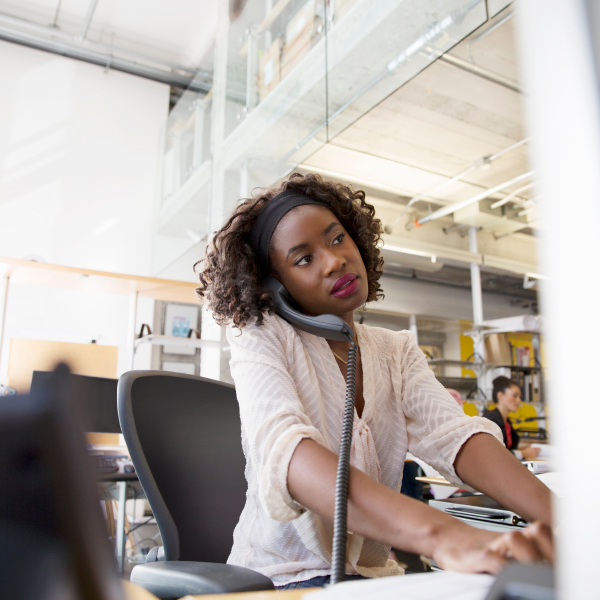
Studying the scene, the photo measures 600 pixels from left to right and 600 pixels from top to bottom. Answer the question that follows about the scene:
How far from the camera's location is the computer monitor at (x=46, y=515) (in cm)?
26

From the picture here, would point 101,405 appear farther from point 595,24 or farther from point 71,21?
point 71,21

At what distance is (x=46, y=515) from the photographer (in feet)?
0.84

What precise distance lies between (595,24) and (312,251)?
0.69 metres

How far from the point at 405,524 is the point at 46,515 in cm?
37

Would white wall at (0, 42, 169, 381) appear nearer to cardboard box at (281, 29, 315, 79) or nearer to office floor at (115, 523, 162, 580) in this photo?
office floor at (115, 523, 162, 580)

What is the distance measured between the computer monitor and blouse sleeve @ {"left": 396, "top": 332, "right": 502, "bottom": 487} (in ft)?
2.21

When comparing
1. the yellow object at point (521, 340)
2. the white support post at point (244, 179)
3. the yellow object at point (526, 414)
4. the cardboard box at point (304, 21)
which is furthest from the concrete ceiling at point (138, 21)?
the yellow object at point (526, 414)

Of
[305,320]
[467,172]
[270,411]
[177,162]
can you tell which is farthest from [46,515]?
[467,172]

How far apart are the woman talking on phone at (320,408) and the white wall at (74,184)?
4960mm

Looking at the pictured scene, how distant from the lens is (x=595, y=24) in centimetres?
23

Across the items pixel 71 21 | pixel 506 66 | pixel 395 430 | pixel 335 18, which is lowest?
pixel 395 430

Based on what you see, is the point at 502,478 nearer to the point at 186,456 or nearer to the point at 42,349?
the point at 186,456

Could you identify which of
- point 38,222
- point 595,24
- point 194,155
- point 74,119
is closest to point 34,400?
point 595,24

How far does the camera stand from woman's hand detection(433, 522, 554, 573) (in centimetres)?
39
